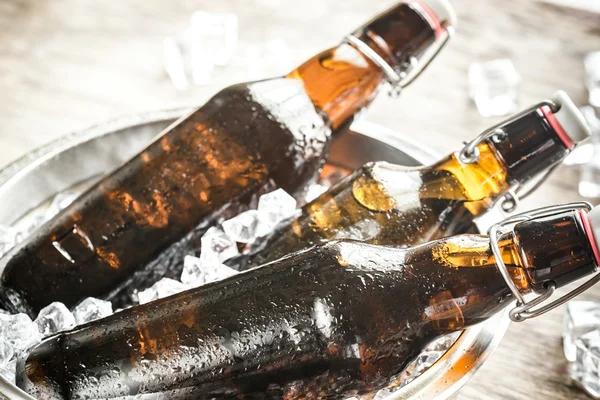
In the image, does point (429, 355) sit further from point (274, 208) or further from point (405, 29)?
point (405, 29)

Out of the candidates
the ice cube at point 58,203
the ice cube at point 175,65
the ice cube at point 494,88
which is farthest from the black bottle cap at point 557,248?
the ice cube at point 175,65

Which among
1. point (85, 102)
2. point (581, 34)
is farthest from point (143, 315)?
point (581, 34)

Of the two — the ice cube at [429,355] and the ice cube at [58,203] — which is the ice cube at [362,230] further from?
the ice cube at [58,203]

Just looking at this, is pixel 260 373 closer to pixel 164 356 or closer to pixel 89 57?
pixel 164 356

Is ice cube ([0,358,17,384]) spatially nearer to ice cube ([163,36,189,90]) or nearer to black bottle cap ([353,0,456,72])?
black bottle cap ([353,0,456,72])

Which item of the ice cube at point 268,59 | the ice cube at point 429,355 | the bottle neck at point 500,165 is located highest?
the ice cube at point 268,59
